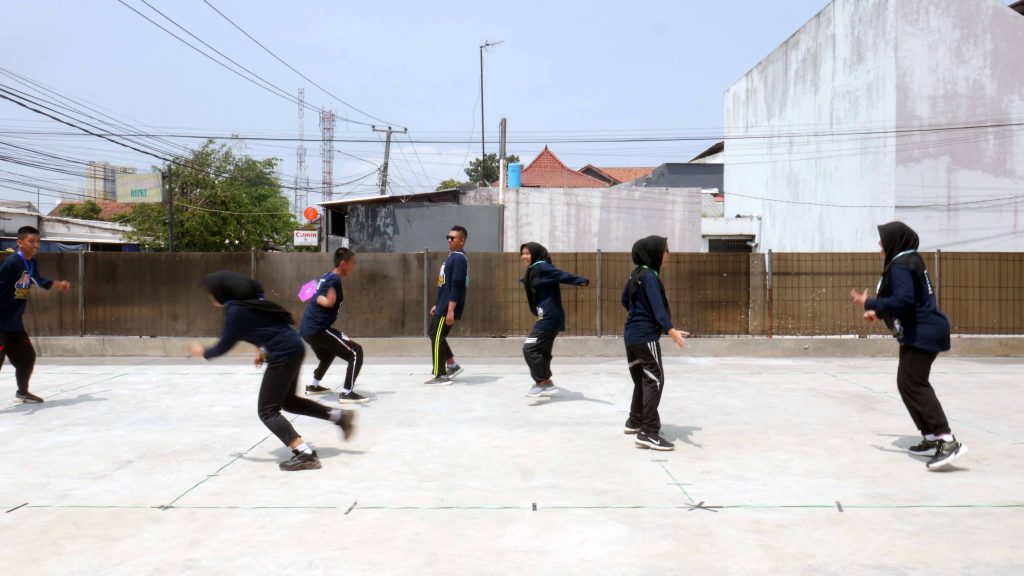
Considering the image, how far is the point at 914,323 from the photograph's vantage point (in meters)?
5.72

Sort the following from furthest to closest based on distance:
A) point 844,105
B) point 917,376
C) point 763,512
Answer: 1. point 844,105
2. point 917,376
3. point 763,512

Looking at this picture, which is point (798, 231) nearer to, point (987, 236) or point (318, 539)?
point (987, 236)

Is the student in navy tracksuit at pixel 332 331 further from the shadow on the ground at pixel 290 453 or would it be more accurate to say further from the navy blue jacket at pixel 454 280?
the shadow on the ground at pixel 290 453

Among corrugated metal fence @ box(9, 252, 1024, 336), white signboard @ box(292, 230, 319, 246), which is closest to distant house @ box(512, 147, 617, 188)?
white signboard @ box(292, 230, 319, 246)

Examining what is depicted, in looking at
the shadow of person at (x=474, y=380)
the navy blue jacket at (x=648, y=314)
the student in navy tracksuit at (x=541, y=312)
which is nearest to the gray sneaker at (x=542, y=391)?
the student in navy tracksuit at (x=541, y=312)

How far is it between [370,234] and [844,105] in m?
16.4

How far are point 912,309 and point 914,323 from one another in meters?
0.15

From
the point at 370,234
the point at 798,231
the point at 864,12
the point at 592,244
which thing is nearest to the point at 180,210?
the point at 370,234

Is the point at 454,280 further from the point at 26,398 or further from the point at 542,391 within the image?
the point at 26,398

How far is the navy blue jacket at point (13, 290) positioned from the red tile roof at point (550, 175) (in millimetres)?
42732

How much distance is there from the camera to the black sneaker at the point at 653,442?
20.2ft

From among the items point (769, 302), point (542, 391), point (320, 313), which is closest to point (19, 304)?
point (320, 313)

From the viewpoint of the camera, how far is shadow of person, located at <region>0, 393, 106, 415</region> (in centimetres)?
791

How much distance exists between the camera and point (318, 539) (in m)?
4.14
